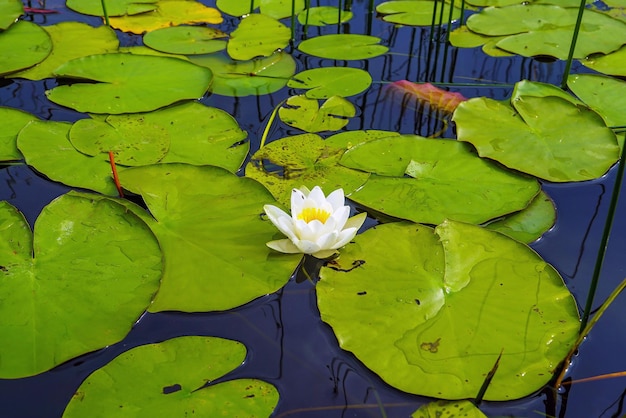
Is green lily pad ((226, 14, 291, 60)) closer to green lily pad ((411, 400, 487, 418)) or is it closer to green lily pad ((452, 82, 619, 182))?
green lily pad ((452, 82, 619, 182))

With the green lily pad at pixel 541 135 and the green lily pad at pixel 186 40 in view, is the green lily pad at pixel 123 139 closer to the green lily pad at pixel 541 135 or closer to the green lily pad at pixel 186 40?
the green lily pad at pixel 186 40

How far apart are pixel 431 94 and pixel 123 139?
5.01 ft

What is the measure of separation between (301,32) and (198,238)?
2.00 metres

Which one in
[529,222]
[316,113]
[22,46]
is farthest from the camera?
[22,46]

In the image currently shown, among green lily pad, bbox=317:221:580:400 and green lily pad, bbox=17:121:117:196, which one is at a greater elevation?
green lily pad, bbox=17:121:117:196

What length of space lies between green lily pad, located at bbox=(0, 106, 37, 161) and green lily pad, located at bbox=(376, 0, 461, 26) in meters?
2.24

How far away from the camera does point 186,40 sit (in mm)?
3373

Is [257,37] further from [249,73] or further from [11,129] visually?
[11,129]

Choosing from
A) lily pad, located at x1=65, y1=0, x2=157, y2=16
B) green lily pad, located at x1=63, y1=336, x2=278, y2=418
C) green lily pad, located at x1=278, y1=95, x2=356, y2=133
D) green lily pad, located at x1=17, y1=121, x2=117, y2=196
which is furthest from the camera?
lily pad, located at x1=65, y1=0, x2=157, y2=16

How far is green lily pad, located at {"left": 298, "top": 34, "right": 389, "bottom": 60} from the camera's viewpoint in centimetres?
327

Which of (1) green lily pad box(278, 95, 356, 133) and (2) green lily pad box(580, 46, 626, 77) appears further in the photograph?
(2) green lily pad box(580, 46, 626, 77)

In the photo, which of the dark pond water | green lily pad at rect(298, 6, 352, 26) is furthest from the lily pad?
the dark pond water

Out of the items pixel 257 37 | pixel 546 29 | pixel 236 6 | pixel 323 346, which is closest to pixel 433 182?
pixel 323 346

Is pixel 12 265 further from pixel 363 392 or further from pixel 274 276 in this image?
pixel 363 392
